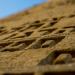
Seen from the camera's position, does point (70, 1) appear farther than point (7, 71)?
Yes

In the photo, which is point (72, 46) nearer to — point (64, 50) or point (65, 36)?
point (64, 50)

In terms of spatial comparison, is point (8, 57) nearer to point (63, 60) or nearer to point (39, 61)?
point (39, 61)

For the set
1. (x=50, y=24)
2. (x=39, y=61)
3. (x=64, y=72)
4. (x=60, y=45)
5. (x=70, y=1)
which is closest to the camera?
(x=64, y=72)

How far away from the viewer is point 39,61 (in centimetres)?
202

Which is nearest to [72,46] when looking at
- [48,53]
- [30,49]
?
[48,53]

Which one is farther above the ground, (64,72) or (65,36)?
(65,36)

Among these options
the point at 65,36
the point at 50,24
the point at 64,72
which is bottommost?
the point at 64,72

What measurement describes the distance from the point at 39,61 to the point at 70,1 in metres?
5.29

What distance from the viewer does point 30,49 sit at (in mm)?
2494

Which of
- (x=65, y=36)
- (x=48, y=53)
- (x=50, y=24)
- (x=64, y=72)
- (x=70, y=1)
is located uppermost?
(x=70, y=1)

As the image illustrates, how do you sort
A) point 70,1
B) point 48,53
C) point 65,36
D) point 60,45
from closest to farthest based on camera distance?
point 48,53
point 60,45
point 65,36
point 70,1

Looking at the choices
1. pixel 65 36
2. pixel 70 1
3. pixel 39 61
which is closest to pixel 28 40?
pixel 65 36

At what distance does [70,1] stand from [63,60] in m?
5.28

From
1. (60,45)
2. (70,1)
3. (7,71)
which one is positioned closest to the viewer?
(7,71)
